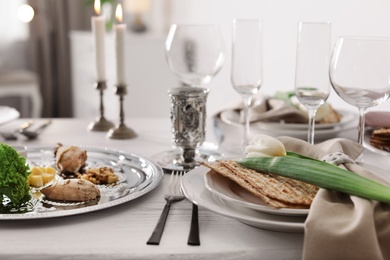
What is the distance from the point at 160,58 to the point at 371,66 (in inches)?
109

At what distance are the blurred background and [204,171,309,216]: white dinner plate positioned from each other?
0.97m

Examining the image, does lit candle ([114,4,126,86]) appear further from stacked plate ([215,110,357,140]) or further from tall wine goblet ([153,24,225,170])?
stacked plate ([215,110,357,140])

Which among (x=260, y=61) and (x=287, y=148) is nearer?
(x=287, y=148)

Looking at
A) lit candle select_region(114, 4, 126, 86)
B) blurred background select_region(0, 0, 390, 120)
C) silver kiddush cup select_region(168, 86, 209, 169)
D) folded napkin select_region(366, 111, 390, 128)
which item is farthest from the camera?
blurred background select_region(0, 0, 390, 120)

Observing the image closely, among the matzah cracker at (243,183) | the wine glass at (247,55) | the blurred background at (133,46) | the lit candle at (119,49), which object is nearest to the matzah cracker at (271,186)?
the matzah cracker at (243,183)

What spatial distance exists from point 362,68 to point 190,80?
1.75 ft

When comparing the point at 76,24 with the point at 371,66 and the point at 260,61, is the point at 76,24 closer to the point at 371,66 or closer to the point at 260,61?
the point at 260,61

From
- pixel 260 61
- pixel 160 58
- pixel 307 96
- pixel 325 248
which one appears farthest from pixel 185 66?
pixel 160 58

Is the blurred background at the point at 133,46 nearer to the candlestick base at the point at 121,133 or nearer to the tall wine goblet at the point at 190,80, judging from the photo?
the tall wine goblet at the point at 190,80

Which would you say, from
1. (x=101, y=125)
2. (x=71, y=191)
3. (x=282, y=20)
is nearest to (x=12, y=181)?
(x=71, y=191)

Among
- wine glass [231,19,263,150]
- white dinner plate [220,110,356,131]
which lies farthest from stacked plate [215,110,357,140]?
wine glass [231,19,263,150]

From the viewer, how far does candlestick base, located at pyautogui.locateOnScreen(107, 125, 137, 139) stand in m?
1.46

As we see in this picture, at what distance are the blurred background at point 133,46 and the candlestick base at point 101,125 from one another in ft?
2.45

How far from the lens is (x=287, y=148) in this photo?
1.01 meters
